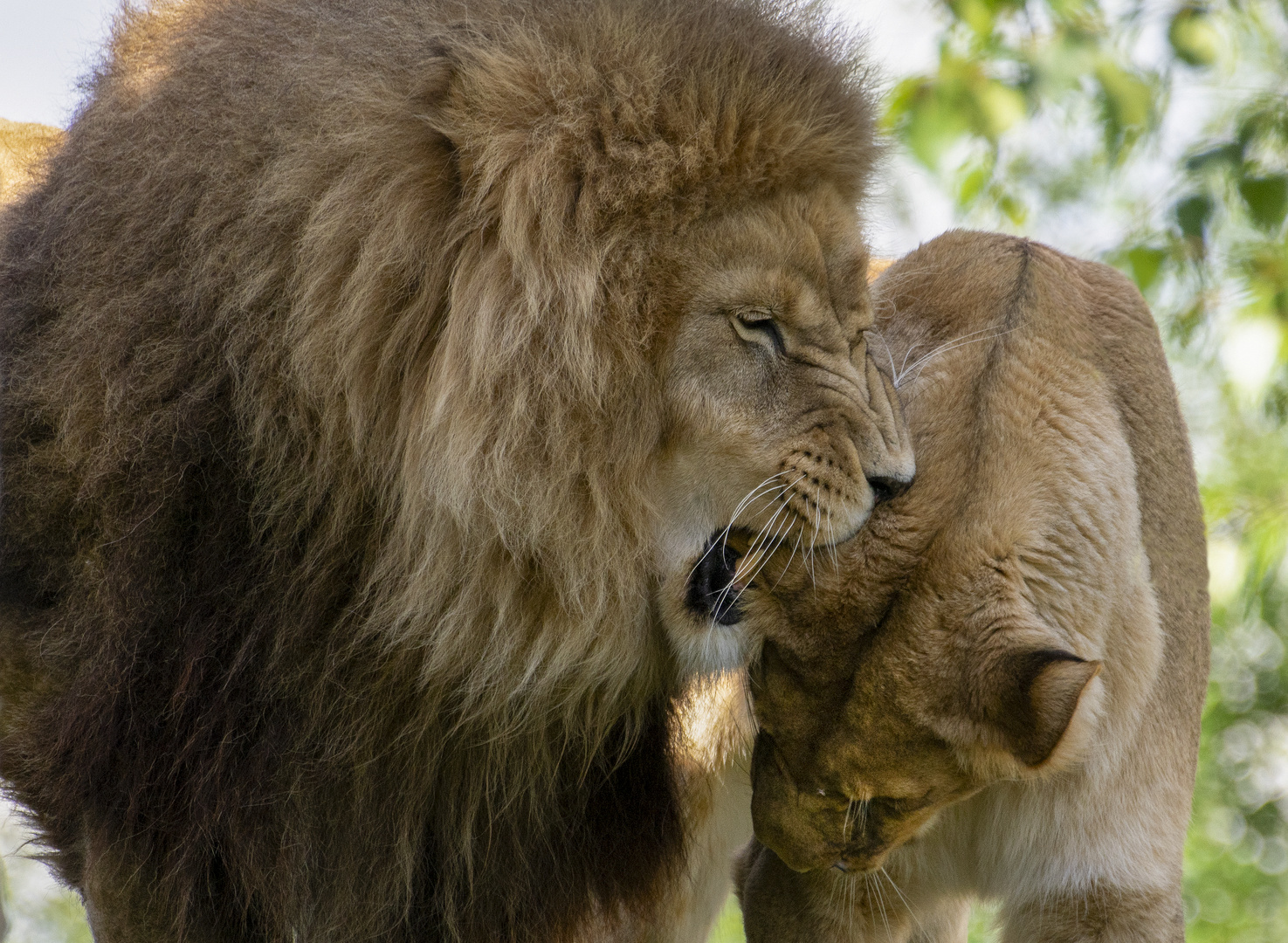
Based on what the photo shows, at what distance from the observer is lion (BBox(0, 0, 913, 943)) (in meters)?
2.16

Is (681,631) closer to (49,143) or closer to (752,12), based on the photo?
(752,12)

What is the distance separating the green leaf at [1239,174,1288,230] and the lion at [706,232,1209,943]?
764 mm

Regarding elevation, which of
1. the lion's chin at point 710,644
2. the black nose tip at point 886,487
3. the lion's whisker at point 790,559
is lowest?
the lion's chin at point 710,644

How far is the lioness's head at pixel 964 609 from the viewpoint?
2.08 metres

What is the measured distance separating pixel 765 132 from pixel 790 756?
1.09m

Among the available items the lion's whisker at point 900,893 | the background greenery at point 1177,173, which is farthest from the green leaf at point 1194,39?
the lion's whisker at point 900,893

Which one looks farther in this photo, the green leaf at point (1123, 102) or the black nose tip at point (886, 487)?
the green leaf at point (1123, 102)

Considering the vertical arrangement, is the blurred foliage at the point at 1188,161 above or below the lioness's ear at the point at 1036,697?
above

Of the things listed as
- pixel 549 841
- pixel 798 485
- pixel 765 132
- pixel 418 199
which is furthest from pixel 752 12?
pixel 549 841

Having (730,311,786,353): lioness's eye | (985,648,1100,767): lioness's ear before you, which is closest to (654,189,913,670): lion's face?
(730,311,786,353): lioness's eye

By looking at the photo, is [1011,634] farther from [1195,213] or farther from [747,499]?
[1195,213]

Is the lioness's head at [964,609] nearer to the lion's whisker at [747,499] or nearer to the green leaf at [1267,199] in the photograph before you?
the lion's whisker at [747,499]

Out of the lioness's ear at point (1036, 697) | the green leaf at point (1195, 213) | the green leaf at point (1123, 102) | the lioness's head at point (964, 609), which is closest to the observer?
the lioness's ear at point (1036, 697)

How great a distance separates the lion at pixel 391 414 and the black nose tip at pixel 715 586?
1 centimetres
